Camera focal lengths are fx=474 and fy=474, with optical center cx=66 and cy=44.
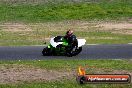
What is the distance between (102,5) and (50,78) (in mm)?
31756

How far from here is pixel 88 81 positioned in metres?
15.3

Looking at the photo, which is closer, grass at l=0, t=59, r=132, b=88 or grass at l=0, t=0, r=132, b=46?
grass at l=0, t=59, r=132, b=88

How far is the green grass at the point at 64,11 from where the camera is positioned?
138ft

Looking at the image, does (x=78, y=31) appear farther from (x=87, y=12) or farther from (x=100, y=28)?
(x=87, y=12)

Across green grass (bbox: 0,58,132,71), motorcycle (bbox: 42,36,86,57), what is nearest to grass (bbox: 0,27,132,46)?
motorcycle (bbox: 42,36,86,57)

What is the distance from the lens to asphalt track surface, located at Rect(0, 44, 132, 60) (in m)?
22.9

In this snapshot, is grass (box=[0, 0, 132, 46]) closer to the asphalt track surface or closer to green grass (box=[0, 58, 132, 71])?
the asphalt track surface

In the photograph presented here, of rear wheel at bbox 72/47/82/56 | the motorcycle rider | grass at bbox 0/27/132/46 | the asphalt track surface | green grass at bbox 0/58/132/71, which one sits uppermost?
the motorcycle rider

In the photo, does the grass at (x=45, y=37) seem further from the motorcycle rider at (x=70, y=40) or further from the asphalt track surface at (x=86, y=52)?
the motorcycle rider at (x=70, y=40)

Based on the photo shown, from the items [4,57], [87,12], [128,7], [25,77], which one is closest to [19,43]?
[4,57]

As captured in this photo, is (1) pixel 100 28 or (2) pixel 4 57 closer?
(2) pixel 4 57

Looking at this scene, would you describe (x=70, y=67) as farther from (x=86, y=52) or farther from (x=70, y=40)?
(x=86, y=52)

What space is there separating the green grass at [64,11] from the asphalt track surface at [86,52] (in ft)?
50.2

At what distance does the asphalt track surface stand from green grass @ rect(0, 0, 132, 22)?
15.3 metres
